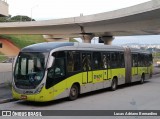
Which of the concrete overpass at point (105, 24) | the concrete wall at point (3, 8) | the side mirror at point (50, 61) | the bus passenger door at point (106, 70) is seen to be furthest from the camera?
the concrete wall at point (3, 8)

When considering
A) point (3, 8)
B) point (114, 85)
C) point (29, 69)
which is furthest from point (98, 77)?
point (3, 8)

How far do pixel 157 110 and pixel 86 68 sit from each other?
16.9 feet

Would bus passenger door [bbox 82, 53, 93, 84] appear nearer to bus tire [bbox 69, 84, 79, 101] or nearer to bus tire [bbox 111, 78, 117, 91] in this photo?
bus tire [bbox 69, 84, 79, 101]

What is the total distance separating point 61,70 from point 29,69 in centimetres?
143

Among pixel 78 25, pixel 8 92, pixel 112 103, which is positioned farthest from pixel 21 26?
pixel 112 103

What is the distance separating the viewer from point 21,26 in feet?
201

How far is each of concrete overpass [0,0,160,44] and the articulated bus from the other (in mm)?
11649

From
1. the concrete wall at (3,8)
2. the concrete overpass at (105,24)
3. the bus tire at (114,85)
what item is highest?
the concrete wall at (3,8)

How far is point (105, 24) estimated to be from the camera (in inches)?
1762

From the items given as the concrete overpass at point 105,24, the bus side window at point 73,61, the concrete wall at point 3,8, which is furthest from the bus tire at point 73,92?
the concrete wall at point 3,8

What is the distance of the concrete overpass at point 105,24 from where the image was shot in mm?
33103

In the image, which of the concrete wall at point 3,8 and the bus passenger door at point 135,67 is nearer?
the bus passenger door at point 135,67

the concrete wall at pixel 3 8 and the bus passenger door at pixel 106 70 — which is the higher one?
the concrete wall at pixel 3 8

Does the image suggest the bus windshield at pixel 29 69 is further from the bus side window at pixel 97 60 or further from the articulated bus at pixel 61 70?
the bus side window at pixel 97 60
